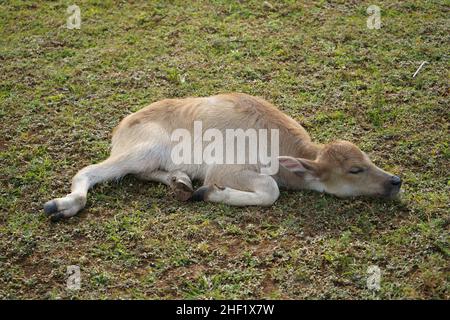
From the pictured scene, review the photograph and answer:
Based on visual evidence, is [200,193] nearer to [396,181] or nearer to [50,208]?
[50,208]

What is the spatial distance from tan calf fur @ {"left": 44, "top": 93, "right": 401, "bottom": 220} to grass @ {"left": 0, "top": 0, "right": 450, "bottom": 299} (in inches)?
5.7

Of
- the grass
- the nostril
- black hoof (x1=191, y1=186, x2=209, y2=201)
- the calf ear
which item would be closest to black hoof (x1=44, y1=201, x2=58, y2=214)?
the grass

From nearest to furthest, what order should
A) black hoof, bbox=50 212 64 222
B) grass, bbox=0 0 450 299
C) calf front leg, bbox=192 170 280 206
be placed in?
grass, bbox=0 0 450 299, black hoof, bbox=50 212 64 222, calf front leg, bbox=192 170 280 206

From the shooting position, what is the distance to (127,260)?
5.98m

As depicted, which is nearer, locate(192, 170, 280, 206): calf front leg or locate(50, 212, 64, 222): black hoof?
locate(50, 212, 64, 222): black hoof

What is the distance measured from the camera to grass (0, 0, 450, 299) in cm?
578

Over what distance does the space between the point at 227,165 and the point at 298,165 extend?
77cm

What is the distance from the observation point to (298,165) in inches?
268

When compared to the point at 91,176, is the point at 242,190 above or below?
below

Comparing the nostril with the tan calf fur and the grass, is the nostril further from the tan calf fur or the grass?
the grass

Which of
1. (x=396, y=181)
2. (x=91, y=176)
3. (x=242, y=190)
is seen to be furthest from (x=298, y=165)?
(x=91, y=176)

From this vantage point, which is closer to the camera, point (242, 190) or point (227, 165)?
point (242, 190)

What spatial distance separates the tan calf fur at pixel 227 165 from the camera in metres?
6.72
